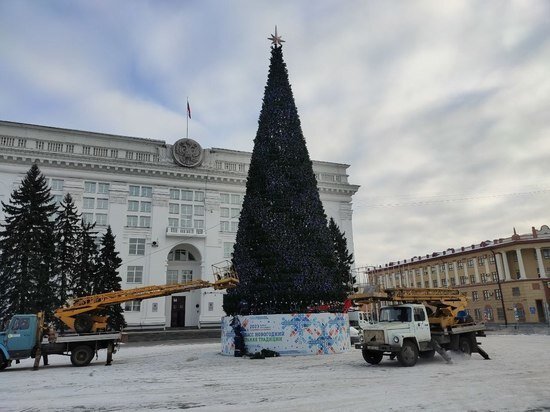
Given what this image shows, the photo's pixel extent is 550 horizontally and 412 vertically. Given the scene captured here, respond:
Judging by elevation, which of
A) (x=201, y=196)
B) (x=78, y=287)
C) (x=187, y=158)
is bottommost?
(x=78, y=287)

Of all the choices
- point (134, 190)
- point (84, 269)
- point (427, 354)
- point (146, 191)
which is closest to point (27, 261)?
point (84, 269)

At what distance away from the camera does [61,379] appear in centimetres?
1545

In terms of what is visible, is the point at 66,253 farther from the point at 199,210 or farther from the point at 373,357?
the point at 373,357

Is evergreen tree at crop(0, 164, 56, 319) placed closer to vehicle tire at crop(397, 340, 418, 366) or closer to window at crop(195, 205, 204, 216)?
window at crop(195, 205, 204, 216)

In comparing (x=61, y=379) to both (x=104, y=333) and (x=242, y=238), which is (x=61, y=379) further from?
(x=242, y=238)

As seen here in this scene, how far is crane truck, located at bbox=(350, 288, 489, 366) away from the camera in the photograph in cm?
1673

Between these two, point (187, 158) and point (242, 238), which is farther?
point (187, 158)

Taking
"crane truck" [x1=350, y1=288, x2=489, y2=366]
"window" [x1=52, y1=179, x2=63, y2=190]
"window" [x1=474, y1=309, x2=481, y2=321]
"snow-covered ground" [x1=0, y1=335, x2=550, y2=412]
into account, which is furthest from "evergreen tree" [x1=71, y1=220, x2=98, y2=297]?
"window" [x1=474, y1=309, x2=481, y2=321]

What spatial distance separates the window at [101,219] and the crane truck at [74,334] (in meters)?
32.7

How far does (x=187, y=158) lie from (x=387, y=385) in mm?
49474

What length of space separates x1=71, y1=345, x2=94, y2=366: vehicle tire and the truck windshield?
14742mm

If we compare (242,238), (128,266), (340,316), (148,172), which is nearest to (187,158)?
(148,172)

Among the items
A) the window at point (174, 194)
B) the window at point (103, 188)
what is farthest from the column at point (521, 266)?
the window at point (103, 188)

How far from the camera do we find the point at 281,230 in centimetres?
2278
